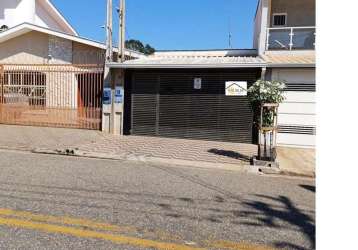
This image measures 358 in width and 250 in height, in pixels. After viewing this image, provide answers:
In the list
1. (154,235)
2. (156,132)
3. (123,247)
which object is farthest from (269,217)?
(156,132)

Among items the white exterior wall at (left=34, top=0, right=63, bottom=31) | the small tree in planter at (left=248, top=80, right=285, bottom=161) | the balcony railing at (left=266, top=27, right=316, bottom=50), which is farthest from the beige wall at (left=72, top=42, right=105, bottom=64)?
the small tree in planter at (left=248, top=80, right=285, bottom=161)

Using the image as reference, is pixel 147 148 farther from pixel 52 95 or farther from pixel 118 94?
pixel 52 95

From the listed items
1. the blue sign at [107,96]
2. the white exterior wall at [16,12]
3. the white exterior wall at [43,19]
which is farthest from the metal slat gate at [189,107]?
the white exterior wall at [43,19]

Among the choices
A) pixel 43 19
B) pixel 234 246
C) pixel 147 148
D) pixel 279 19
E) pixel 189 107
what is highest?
pixel 43 19

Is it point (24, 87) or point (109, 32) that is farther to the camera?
point (24, 87)

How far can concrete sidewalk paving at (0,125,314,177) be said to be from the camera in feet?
29.4

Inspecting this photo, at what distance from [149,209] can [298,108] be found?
8.48 metres

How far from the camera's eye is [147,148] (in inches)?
419

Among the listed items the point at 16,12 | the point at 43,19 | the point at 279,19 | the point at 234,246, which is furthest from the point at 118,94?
the point at 43,19

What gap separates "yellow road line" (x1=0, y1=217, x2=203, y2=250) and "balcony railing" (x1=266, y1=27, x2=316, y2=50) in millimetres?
13506

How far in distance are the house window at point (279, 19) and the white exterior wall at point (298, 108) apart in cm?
738
